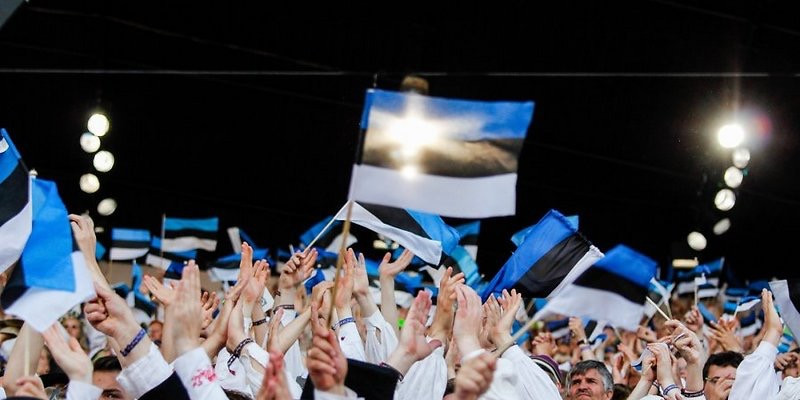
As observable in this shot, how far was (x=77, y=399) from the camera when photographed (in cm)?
498

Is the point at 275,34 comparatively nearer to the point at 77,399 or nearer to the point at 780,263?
the point at 780,263

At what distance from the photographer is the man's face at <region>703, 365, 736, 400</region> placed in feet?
25.8

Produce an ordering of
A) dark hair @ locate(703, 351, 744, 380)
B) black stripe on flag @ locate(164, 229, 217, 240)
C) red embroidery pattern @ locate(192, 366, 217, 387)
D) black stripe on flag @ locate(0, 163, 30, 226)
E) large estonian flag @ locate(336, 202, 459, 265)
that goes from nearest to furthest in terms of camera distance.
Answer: red embroidery pattern @ locate(192, 366, 217, 387)
black stripe on flag @ locate(0, 163, 30, 226)
dark hair @ locate(703, 351, 744, 380)
large estonian flag @ locate(336, 202, 459, 265)
black stripe on flag @ locate(164, 229, 217, 240)

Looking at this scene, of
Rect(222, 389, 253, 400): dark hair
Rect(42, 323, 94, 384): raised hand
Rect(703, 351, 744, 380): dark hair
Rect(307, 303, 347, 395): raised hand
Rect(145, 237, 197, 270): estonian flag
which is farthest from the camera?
Rect(145, 237, 197, 270): estonian flag

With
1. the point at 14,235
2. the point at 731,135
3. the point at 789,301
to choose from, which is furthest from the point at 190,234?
the point at 14,235

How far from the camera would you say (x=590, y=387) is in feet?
25.6

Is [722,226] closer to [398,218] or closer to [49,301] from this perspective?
[398,218]

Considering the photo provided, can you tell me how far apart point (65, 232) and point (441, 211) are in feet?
5.77

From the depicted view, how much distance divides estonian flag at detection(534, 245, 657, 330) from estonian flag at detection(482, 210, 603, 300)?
215cm

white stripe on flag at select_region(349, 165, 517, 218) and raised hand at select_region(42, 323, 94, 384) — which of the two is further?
white stripe on flag at select_region(349, 165, 517, 218)

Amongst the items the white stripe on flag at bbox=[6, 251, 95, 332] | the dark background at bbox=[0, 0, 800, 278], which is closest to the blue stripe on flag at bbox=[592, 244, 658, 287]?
the white stripe on flag at bbox=[6, 251, 95, 332]

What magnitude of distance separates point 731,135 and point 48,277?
42.2 ft

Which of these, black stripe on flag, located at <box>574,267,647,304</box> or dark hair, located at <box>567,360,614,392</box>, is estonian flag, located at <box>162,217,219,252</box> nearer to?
dark hair, located at <box>567,360,614,392</box>

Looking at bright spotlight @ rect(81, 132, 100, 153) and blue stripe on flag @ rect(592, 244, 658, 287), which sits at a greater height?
blue stripe on flag @ rect(592, 244, 658, 287)
